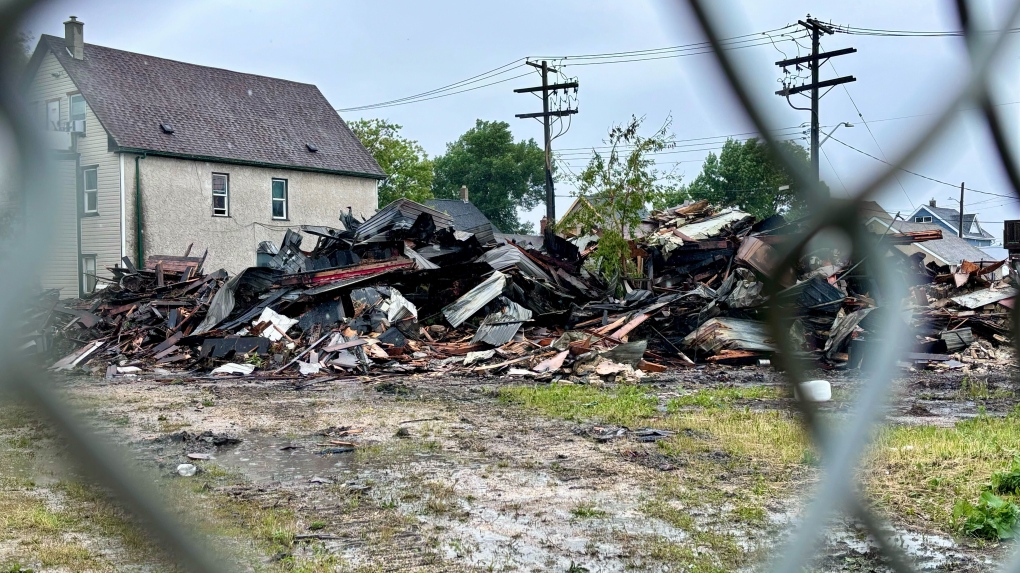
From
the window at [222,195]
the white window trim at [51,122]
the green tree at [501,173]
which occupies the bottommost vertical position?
the white window trim at [51,122]

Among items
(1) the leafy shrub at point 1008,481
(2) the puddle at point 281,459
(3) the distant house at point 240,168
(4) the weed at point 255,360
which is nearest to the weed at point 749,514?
(1) the leafy shrub at point 1008,481

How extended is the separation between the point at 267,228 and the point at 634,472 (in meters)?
23.1

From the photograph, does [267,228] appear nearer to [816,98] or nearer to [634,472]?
[634,472]

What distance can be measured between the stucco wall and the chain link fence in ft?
73.6

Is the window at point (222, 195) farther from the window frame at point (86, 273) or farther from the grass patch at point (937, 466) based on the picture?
the window frame at point (86, 273)

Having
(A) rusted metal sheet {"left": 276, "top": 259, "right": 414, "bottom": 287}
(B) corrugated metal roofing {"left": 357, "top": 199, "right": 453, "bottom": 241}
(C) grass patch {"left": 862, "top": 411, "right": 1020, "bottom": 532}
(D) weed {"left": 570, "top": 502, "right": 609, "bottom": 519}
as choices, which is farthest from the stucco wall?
(C) grass patch {"left": 862, "top": 411, "right": 1020, "bottom": 532}

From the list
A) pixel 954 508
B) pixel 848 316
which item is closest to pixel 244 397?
pixel 954 508

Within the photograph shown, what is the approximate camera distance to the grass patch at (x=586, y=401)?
912 centimetres

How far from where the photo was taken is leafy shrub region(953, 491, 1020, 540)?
4.51 m

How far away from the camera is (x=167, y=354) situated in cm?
1516

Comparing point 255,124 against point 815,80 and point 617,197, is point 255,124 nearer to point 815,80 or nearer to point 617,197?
point 617,197

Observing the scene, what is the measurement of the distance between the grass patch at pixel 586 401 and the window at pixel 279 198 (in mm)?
18448

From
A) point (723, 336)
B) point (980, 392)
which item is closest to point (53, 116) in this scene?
point (980, 392)

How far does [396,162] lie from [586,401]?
45.0m
